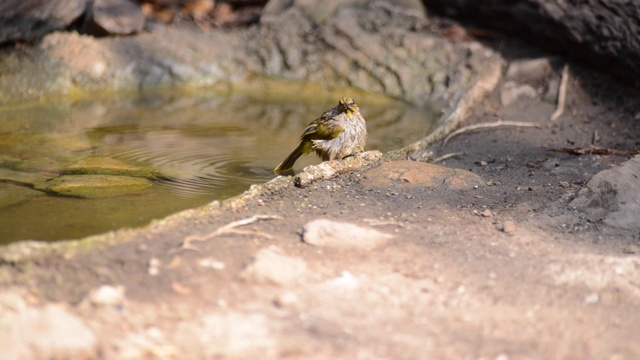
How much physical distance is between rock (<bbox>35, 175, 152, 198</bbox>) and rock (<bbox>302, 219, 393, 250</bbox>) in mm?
1465

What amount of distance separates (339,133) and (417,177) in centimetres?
61

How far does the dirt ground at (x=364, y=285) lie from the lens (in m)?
2.89

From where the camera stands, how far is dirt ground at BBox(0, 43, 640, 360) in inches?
114

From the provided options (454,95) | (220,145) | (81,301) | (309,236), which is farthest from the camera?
(454,95)

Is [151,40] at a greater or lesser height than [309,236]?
greater

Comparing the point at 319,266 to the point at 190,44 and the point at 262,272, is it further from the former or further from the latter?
the point at 190,44

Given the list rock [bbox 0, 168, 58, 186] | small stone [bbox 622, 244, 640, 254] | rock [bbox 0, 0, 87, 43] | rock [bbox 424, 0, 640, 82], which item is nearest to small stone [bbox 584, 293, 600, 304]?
small stone [bbox 622, 244, 640, 254]

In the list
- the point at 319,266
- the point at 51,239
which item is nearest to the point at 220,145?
the point at 51,239

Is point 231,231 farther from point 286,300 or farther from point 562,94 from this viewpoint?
point 562,94

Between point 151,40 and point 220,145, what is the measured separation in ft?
9.75

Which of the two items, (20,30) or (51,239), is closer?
(51,239)

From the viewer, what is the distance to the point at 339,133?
502 centimetres

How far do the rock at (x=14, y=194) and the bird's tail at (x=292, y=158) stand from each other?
65.1 inches

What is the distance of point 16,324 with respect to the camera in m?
2.74
